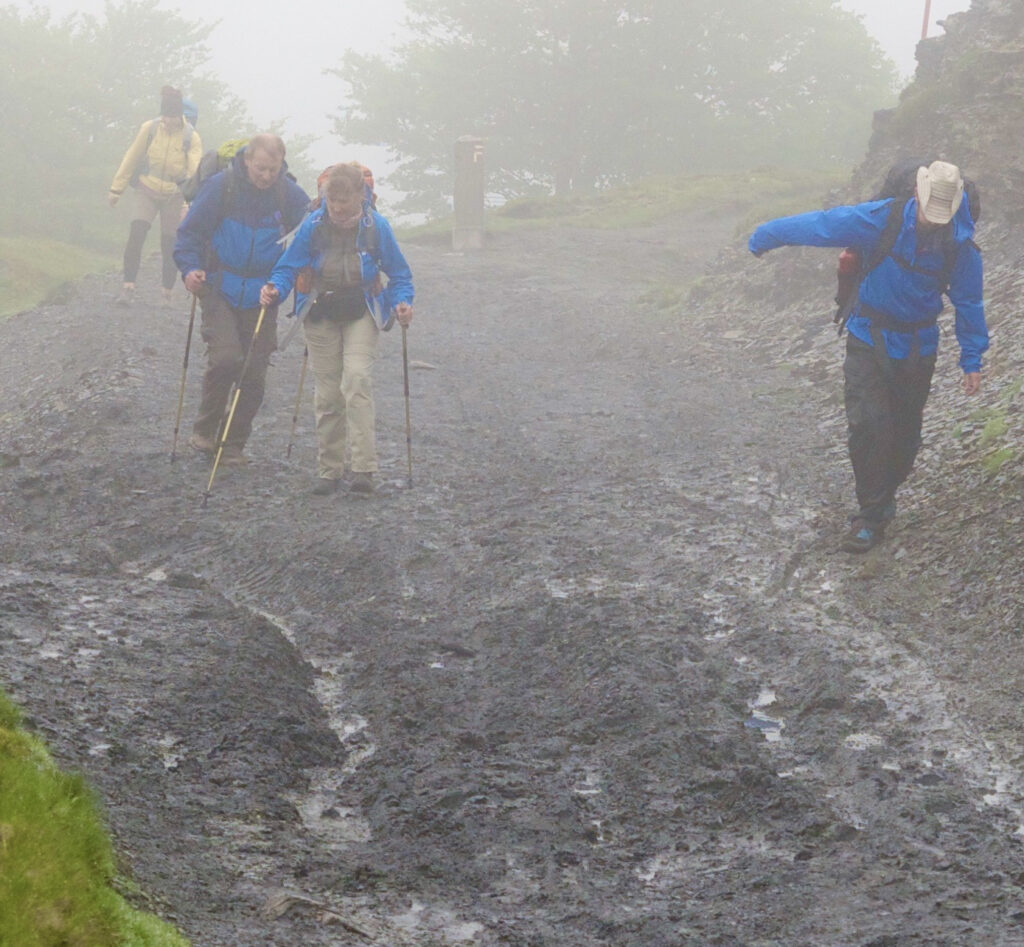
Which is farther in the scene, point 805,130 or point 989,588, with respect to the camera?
point 805,130

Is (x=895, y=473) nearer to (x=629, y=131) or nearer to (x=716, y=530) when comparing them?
(x=716, y=530)

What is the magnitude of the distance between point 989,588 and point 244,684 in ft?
14.8

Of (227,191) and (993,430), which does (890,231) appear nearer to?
(993,430)

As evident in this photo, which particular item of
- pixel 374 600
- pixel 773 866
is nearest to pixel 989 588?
pixel 773 866

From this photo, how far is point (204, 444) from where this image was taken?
34.4 ft

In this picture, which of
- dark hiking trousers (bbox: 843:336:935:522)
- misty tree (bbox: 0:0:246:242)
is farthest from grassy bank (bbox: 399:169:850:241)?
dark hiking trousers (bbox: 843:336:935:522)

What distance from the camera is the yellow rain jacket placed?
50.3 ft

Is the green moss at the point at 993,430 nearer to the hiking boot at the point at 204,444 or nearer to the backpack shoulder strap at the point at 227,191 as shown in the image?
the backpack shoulder strap at the point at 227,191

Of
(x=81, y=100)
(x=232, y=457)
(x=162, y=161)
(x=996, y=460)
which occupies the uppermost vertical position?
(x=81, y=100)

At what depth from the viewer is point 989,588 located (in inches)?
284

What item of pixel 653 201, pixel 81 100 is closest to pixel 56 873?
pixel 653 201

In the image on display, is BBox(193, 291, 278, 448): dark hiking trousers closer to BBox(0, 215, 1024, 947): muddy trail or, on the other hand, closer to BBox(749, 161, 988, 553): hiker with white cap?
BBox(0, 215, 1024, 947): muddy trail

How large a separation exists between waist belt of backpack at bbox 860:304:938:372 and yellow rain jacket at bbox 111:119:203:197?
10.4 m

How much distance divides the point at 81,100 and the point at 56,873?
38665mm
